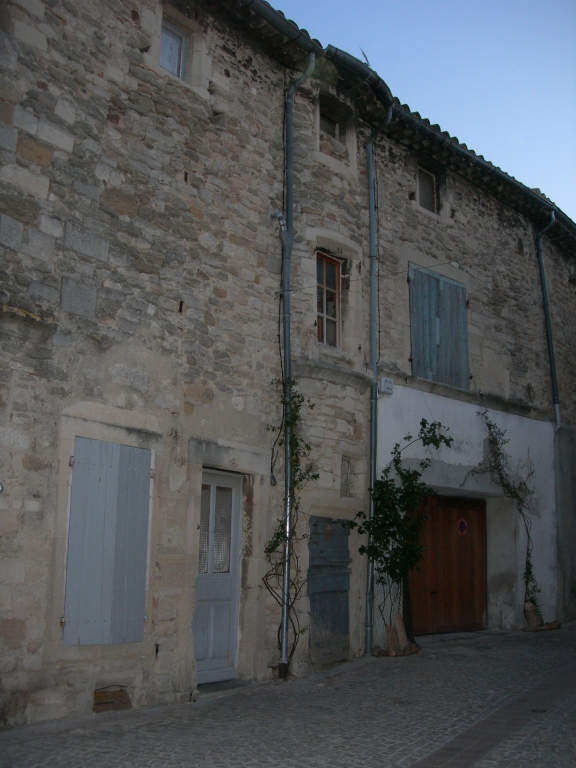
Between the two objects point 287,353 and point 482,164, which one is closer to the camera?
point 287,353

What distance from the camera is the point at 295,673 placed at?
25.2ft

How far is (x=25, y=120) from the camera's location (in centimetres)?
624

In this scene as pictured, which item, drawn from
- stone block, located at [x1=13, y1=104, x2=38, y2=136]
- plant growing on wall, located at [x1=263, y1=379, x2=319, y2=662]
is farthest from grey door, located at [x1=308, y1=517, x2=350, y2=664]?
stone block, located at [x1=13, y1=104, x2=38, y2=136]

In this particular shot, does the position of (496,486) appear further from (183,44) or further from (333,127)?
(183,44)

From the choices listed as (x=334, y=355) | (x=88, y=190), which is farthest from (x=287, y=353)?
(x=88, y=190)

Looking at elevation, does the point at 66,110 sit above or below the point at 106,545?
above

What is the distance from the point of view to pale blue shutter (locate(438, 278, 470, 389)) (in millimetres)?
10422

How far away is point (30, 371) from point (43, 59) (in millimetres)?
2455

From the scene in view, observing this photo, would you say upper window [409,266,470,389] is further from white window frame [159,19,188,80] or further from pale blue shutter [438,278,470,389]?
white window frame [159,19,188,80]

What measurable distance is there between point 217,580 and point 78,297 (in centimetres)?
283

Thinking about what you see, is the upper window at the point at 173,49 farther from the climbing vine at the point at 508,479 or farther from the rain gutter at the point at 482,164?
the climbing vine at the point at 508,479

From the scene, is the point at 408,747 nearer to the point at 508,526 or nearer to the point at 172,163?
the point at 172,163

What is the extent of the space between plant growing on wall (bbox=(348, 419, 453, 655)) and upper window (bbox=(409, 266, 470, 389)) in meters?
1.57

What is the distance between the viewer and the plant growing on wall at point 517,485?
10852 mm
